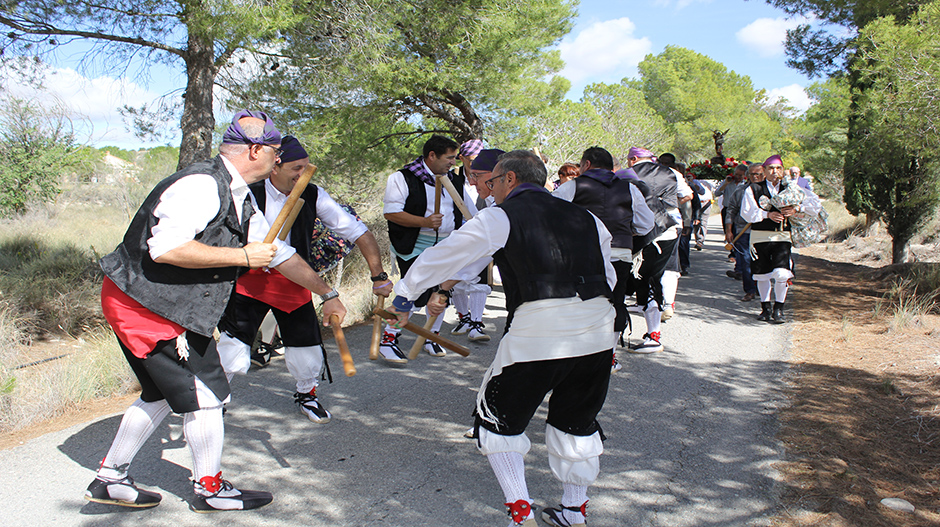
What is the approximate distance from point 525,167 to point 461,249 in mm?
519

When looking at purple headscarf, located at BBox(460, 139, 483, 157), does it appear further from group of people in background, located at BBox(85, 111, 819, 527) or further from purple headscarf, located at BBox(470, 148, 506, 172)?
group of people in background, located at BBox(85, 111, 819, 527)

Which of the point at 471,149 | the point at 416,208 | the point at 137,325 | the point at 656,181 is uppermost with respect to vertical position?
the point at 471,149

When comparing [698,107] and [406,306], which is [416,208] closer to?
[406,306]

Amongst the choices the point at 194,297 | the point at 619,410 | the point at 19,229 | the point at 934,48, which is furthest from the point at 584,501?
the point at 19,229

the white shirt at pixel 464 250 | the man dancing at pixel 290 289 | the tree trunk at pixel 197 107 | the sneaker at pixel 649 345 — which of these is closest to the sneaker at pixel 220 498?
the man dancing at pixel 290 289

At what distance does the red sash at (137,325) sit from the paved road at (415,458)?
89 centimetres

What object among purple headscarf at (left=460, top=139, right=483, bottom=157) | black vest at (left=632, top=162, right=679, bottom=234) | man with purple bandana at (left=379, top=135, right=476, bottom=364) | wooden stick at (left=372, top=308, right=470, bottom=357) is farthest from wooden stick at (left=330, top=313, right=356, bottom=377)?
black vest at (left=632, top=162, right=679, bottom=234)

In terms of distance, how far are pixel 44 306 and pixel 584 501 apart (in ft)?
25.9

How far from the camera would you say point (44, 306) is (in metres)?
7.71

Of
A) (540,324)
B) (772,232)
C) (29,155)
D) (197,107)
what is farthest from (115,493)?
(29,155)

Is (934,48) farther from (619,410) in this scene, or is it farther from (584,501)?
(584,501)

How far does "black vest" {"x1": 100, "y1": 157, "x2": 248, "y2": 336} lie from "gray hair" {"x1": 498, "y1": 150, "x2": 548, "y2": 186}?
4.30ft

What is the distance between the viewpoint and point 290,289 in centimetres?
374

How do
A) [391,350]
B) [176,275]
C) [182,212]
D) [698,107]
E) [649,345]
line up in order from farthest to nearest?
1. [698,107]
2. [649,345]
3. [391,350]
4. [176,275]
5. [182,212]
